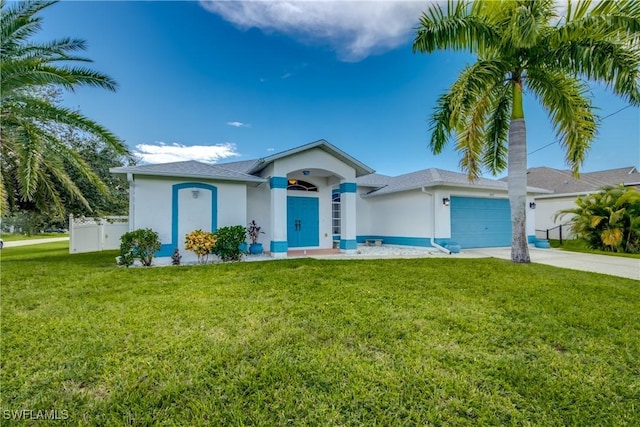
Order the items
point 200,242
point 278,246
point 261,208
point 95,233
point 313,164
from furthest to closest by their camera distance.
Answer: point 95,233, point 261,208, point 313,164, point 278,246, point 200,242

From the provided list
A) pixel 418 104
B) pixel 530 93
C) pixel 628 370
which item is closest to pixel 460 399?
pixel 628 370

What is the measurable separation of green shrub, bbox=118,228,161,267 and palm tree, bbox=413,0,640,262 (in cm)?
976

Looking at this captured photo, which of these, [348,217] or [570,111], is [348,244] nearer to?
[348,217]

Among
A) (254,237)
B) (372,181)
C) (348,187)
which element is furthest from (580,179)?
(254,237)

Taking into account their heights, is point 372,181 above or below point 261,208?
above

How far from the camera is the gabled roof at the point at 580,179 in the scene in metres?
19.3

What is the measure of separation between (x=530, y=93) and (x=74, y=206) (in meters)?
19.3

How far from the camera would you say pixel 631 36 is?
717 centimetres

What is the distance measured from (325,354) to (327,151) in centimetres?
974

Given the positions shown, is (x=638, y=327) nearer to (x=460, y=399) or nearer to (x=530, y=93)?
(x=460, y=399)

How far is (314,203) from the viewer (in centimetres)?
1379

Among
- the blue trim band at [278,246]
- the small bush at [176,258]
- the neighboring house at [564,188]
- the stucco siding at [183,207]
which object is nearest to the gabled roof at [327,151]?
the stucco siding at [183,207]

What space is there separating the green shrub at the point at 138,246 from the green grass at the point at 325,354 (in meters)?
2.78

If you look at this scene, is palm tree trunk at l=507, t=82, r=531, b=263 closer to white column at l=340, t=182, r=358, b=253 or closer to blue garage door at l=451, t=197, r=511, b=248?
blue garage door at l=451, t=197, r=511, b=248
